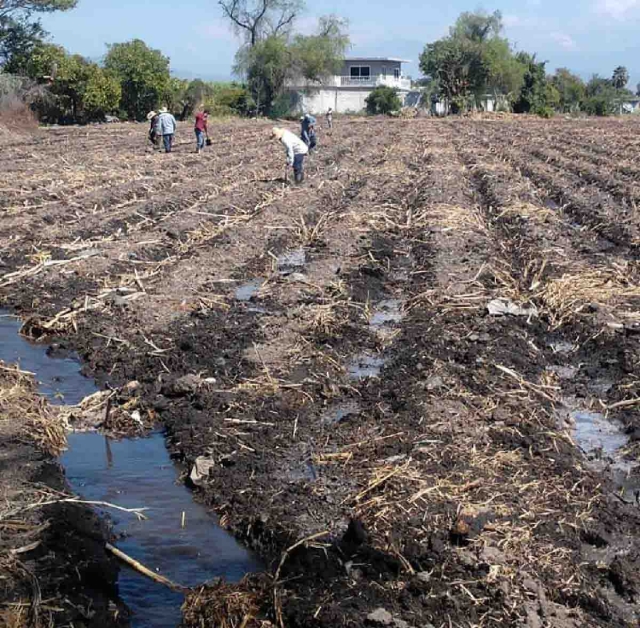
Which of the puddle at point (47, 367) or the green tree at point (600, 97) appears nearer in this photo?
the puddle at point (47, 367)

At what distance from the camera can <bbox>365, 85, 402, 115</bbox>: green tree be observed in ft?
222

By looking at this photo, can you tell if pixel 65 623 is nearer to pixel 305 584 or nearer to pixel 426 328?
pixel 305 584

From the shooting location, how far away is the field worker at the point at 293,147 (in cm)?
1780

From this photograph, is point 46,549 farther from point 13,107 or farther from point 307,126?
point 13,107

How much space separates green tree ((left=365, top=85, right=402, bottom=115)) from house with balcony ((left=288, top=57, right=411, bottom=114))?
14.3ft

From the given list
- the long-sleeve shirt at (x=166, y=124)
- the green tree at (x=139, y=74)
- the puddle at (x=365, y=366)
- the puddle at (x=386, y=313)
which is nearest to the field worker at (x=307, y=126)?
the long-sleeve shirt at (x=166, y=124)

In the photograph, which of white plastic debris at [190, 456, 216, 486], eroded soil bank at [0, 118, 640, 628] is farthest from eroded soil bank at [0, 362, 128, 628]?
white plastic debris at [190, 456, 216, 486]

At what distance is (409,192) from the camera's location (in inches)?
718

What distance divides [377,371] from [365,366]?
0.16 metres

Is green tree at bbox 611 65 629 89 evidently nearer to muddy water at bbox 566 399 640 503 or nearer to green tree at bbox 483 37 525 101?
green tree at bbox 483 37 525 101

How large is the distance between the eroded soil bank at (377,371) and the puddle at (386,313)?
43 millimetres

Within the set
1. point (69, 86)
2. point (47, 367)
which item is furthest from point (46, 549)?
point (69, 86)

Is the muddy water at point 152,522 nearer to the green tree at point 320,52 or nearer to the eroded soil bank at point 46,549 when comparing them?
the eroded soil bank at point 46,549

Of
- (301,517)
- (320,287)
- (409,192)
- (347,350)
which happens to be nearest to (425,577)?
(301,517)
